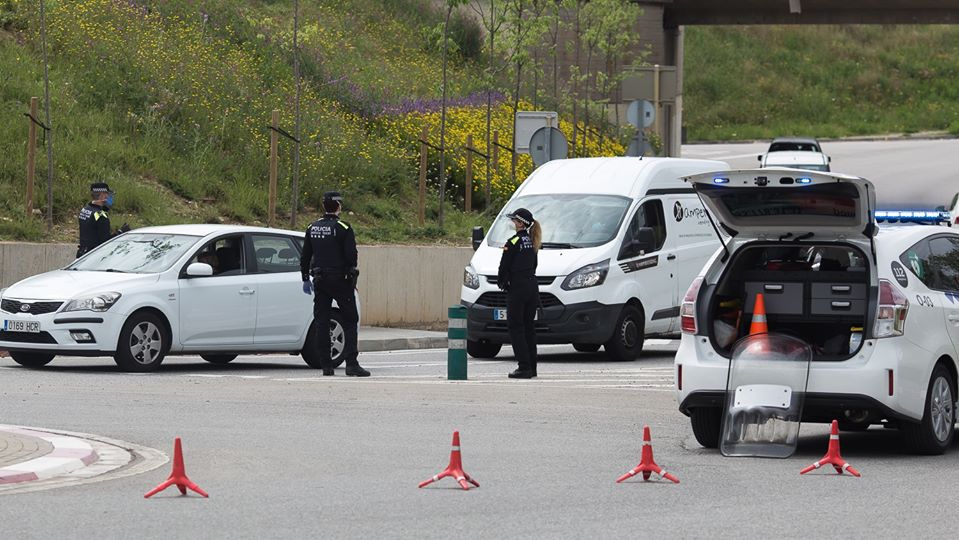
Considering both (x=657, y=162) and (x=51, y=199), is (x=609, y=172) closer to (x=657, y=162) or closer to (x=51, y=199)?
(x=657, y=162)

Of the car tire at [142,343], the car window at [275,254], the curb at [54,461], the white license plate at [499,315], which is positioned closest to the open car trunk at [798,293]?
the curb at [54,461]

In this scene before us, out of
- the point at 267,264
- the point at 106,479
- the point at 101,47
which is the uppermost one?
the point at 101,47

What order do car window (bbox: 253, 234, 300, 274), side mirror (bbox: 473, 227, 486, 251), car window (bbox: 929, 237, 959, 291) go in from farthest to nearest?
side mirror (bbox: 473, 227, 486, 251) → car window (bbox: 253, 234, 300, 274) → car window (bbox: 929, 237, 959, 291)

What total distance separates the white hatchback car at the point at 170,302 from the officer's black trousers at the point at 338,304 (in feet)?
0.82

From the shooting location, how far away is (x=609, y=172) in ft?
73.9

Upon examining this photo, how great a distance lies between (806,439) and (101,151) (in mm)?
17118

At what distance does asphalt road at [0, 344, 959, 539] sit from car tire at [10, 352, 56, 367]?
2.05ft

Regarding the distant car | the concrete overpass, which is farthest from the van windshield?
the concrete overpass

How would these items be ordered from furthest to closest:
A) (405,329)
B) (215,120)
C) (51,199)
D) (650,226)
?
(215,120) < (405,329) < (51,199) < (650,226)

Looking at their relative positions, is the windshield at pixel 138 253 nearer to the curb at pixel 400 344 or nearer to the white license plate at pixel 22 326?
the white license plate at pixel 22 326

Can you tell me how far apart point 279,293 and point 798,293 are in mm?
8254

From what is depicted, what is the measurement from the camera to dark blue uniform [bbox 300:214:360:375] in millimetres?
17969

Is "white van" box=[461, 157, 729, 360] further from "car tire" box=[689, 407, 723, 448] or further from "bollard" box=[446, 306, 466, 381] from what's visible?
"car tire" box=[689, 407, 723, 448]

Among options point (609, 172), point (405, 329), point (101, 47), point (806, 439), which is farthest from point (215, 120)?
point (806, 439)
